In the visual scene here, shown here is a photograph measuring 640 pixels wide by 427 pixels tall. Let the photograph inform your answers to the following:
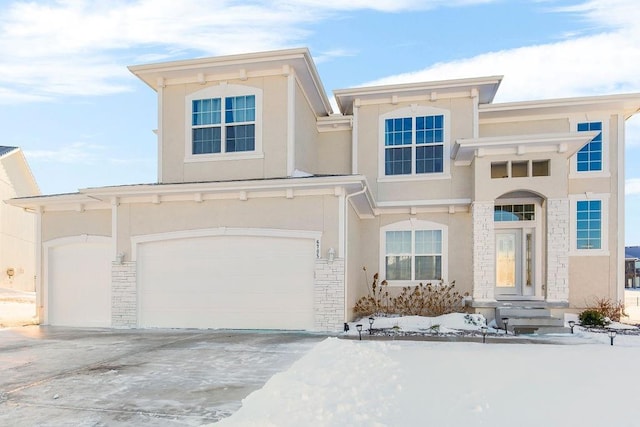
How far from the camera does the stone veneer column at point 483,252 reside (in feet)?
34.3

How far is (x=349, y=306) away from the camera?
1001 centimetres

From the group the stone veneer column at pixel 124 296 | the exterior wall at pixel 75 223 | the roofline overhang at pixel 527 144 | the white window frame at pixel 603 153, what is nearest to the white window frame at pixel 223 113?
the exterior wall at pixel 75 223

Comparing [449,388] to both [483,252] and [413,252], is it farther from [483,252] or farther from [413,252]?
[413,252]

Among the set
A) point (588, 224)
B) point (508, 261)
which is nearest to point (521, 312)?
point (508, 261)

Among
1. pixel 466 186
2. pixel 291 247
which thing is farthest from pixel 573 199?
pixel 291 247

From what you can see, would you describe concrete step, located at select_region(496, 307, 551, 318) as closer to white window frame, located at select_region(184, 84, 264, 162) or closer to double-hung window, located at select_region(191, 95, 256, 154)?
white window frame, located at select_region(184, 84, 264, 162)

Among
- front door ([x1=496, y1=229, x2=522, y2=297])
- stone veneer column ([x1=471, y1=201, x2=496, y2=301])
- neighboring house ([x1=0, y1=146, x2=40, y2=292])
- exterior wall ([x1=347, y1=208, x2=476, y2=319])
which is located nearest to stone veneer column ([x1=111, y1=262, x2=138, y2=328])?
exterior wall ([x1=347, y1=208, x2=476, y2=319])

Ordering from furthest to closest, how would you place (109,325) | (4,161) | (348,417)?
(4,161)
(109,325)
(348,417)

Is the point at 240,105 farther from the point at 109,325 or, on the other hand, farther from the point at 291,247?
the point at 109,325

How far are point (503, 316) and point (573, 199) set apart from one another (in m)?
4.67

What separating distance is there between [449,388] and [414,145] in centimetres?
829

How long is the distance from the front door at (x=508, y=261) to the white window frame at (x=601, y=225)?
5.21 feet

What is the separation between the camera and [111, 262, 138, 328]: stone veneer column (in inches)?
400

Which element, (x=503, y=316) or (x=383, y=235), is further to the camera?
(x=383, y=235)
